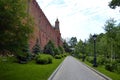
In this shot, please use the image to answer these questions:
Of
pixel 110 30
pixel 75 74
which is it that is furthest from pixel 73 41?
pixel 75 74

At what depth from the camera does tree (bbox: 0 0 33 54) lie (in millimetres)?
13492

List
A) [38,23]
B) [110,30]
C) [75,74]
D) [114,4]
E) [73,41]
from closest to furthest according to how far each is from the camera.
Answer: [114,4] < [75,74] < [110,30] < [38,23] < [73,41]

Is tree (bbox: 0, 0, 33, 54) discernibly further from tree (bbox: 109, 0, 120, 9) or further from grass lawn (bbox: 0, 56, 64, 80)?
tree (bbox: 109, 0, 120, 9)

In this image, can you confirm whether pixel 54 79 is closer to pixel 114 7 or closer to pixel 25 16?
pixel 25 16

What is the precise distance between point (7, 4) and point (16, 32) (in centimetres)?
179

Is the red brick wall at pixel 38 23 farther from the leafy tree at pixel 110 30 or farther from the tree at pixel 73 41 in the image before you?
the tree at pixel 73 41

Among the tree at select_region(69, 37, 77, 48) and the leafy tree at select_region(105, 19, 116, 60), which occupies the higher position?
the tree at select_region(69, 37, 77, 48)

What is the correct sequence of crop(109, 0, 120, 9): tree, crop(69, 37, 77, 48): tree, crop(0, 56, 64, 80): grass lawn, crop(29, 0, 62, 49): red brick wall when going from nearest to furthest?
crop(109, 0, 120, 9): tree, crop(0, 56, 64, 80): grass lawn, crop(29, 0, 62, 49): red brick wall, crop(69, 37, 77, 48): tree

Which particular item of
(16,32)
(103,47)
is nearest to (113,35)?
(103,47)

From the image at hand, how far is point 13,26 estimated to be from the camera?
14023 mm

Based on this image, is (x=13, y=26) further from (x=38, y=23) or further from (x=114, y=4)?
(x=38, y=23)

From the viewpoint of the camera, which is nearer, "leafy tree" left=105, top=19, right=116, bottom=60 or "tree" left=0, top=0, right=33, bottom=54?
"tree" left=0, top=0, right=33, bottom=54

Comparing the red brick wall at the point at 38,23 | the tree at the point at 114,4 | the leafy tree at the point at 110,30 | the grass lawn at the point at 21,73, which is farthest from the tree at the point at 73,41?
the tree at the point at 114,4

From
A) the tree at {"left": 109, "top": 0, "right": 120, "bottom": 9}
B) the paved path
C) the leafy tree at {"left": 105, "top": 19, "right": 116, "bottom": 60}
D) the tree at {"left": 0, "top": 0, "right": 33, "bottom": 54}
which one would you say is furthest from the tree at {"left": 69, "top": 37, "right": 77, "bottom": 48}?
the tree at {"left": 0, "top": 0, "right": 33, "bottom": 54}
